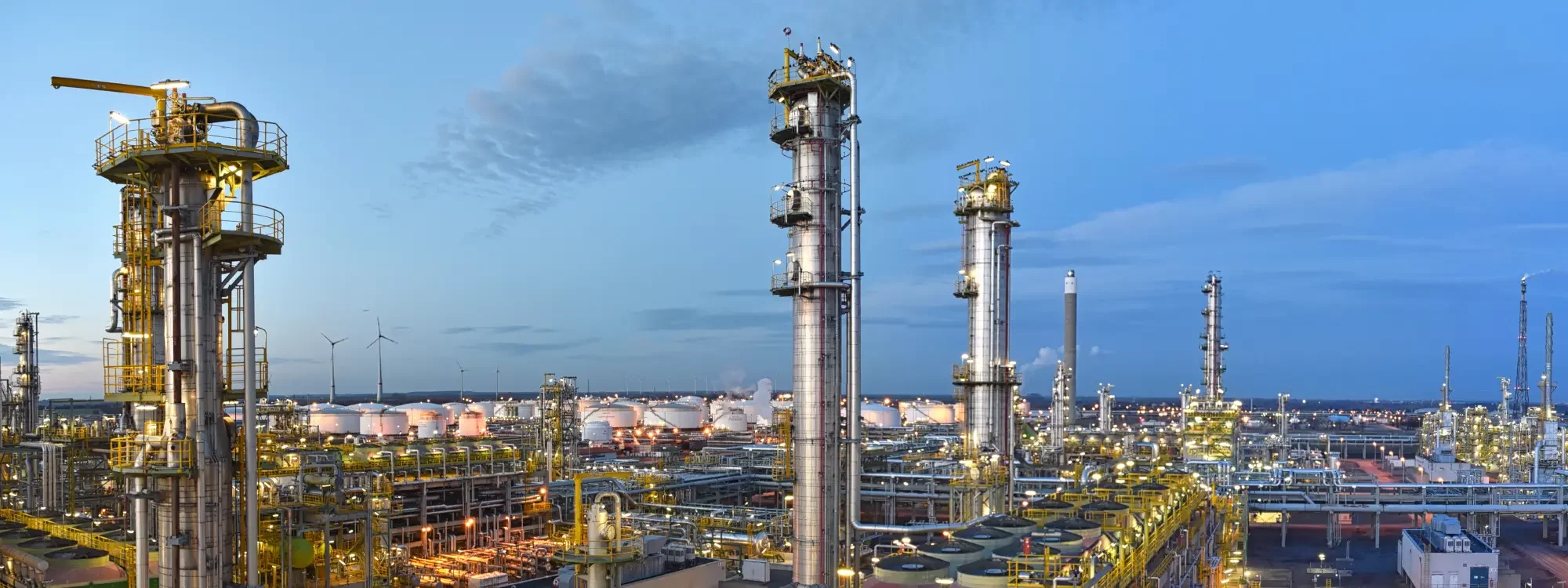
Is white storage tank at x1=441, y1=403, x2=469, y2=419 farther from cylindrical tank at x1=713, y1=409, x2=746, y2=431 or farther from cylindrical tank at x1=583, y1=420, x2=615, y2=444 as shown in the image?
cylindrical tank at x1=583, y1=420, x2=615, y2=444

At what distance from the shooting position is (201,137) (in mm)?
19062

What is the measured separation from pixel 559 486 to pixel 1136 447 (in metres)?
40.4

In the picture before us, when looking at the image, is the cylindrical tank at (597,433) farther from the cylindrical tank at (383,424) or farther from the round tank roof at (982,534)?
the round tank roof at (982,534)

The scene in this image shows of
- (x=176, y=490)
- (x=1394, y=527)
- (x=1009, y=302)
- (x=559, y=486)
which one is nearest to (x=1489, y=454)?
(x=1394, y=527)

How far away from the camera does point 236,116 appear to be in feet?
63.1

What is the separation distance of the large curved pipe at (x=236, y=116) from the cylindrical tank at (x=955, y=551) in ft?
51.0

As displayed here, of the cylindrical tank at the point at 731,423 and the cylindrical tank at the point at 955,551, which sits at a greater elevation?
the cylindrical tank at the point at 955,551

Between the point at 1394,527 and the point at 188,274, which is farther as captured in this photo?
the point at 1394,527

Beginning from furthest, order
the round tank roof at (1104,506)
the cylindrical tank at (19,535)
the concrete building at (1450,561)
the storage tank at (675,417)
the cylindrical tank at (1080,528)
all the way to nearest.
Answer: the storage tank at (675,417)
the concrete building at (1450,561)
the round tank roof at (1104,506)
the cylindrical tank at (19,535)
the cylindrical tank at (1080,528)

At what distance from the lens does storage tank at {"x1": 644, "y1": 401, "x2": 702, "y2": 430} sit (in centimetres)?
12812

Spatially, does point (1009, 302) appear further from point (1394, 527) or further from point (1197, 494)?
point (1394, 527)

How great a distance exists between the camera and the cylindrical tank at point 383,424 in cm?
10488

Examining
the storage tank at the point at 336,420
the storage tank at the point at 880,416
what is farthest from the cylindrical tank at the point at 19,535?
the storage tank at the point at 880,416

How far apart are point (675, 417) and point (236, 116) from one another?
365 feet
